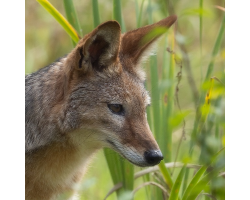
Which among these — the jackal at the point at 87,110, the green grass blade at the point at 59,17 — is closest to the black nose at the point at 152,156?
the jackal at the point at 87,110

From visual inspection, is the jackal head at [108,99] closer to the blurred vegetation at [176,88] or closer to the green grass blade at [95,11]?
the blurred vegetation at [176,88]

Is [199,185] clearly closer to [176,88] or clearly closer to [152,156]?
[152,156]

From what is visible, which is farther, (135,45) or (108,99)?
(135,45)

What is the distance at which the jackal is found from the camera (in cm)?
269

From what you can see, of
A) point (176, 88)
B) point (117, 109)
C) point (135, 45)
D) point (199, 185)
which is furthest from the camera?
point (135, 45)

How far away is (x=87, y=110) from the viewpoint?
2.80 m

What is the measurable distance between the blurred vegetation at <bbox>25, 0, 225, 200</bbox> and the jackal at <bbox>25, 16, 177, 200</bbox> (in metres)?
0.23

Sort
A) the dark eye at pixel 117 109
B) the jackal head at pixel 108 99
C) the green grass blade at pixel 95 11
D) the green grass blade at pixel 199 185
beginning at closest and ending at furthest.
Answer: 1. the green grass blade at pixel 199 185
2. the jackal head at pixel 108 99
3. the dark eye at pixel 117 109
4. the green grass blade at pixel 95 11


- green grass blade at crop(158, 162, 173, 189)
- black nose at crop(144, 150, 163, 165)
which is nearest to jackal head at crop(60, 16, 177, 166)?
black nose at crop(144, 150, 163, 165)

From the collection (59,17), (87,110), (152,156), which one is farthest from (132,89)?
(59,17)

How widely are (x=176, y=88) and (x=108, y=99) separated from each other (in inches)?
20.6

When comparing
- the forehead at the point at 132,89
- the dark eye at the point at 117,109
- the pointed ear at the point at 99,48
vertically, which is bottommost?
the dark eye at the point at 117,109

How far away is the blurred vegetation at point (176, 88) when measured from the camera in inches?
94.4
